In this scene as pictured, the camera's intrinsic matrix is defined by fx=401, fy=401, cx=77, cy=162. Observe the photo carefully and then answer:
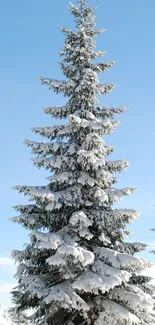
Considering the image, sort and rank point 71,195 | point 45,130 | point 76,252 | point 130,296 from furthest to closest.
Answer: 1. point 45,130
2. point 71,195
3. point 130,296
4. point 76,252

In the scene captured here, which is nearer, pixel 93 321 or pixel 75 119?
pixel 93 321

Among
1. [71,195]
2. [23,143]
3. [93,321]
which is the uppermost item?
[23,143]

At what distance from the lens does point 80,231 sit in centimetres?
1391

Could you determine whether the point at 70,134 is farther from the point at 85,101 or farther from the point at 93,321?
the point at 93,321

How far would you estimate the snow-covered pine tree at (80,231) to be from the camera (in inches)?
510

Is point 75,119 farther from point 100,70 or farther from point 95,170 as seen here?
point 100,70

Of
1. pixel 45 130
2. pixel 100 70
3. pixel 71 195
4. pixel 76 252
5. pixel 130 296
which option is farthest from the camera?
pixel 100 70

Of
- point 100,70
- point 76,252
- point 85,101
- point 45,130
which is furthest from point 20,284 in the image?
point 100,70

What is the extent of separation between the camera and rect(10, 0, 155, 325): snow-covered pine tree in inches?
510

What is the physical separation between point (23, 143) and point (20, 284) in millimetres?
5226

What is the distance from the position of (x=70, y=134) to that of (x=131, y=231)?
179 inches

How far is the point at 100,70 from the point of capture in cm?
1727

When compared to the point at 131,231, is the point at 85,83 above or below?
above

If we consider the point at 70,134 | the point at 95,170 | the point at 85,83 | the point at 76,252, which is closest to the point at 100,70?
the point at 85,83
